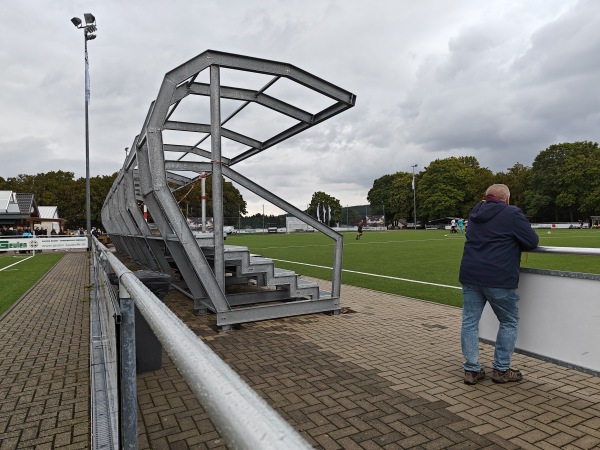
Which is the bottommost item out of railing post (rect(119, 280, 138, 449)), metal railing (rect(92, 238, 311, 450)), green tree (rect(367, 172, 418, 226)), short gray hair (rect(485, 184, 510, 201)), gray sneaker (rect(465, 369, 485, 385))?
gray sneaker (rect(465, 369, 485, 385))

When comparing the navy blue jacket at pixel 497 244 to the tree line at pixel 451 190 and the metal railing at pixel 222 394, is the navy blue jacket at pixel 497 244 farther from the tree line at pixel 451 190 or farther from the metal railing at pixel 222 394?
the tree line at pixel 451 190

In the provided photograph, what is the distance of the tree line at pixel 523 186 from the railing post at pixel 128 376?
71.1 metres

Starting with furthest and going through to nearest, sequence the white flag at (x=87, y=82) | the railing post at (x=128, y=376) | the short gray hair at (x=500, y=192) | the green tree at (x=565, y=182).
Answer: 1. the green tree at (x=565, y=182)
2. the white flag at (x=87, y=82)
3. the short gray hair at (x=500, y=192)
4. the railing post at (x=128, y=376)

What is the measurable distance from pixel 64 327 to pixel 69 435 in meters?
4.09

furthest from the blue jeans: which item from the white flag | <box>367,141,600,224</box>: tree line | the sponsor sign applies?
<box>367,141,600,224</box>: tree line

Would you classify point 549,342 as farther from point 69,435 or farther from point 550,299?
point 69,435

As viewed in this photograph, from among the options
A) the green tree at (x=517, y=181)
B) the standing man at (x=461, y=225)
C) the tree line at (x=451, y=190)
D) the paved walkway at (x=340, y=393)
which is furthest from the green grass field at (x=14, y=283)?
the green tree at (x=517, y=181)

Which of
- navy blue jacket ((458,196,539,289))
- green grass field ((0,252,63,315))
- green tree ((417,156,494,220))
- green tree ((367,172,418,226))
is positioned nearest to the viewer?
navy blue jacket ((458,196,539,289))

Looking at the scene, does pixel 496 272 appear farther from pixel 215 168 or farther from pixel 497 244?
pixel 215 168

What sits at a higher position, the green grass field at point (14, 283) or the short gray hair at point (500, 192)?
the short gray hair at point (500, 192)

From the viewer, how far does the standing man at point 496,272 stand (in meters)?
4.02

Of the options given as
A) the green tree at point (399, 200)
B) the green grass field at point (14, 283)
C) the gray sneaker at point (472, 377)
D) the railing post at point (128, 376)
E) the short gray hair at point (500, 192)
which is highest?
the green tree at point (399, 200)

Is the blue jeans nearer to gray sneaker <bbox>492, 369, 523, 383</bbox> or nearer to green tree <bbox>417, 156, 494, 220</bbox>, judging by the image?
gray sneaker <bbox>492, 369, 523, 383</bbox>

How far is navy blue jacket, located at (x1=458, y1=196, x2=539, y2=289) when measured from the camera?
400 centimetres
